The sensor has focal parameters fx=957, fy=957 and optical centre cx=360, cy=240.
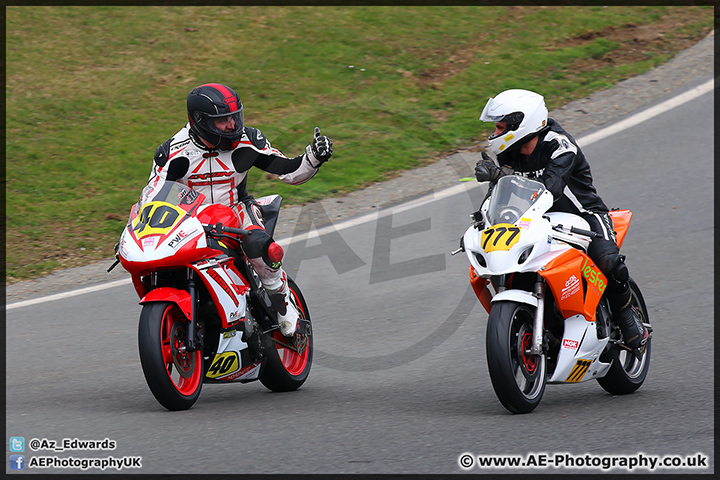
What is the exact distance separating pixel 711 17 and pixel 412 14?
16.7 feet

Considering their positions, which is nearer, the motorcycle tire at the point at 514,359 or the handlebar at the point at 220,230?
the motorcycle tire at the point at 514,359

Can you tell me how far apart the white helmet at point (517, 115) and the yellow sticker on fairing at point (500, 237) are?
2.03 feet

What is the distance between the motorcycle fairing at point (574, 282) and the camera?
5754 millimetres

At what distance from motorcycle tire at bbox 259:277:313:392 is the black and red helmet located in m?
1.25

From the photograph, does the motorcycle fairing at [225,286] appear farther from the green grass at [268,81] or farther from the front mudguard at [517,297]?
the green grass at [268,81]

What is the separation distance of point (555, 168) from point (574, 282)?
730 mm

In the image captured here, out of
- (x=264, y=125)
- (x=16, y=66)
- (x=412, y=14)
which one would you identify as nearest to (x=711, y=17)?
(x=412, y=14)

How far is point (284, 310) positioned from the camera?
675 centimetres

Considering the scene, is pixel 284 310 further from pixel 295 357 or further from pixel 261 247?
pixel 261 247

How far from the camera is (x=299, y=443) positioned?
5387 millimetres

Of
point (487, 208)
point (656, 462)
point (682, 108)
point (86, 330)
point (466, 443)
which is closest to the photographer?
point (656, 462)

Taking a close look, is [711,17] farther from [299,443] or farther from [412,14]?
[299,443]

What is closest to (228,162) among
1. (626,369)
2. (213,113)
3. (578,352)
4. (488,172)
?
(213,113)

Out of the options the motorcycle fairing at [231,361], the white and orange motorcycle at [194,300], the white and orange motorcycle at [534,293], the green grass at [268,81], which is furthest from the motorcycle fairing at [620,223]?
the green grass at [268,81]
